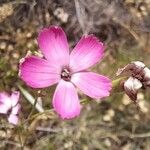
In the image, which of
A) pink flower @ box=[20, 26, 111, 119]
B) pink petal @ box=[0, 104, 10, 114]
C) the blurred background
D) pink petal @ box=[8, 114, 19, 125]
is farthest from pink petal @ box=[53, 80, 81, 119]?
the blurred background

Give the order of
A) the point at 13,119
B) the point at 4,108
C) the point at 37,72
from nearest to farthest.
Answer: the point at 37,72 < the point at 13,119 < the point at 4,108

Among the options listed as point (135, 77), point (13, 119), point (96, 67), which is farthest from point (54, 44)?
point (96, 67)

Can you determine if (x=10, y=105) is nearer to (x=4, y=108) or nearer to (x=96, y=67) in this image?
(x=4, y=108)

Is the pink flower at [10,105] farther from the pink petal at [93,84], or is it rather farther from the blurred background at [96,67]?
the pink petal at [93,84]

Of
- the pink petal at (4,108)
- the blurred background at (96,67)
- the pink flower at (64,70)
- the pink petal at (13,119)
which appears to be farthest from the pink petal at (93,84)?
the blurred background at (96,67)

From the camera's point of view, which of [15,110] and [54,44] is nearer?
[54,44]

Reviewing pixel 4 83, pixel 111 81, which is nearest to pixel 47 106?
pixel 4 83
